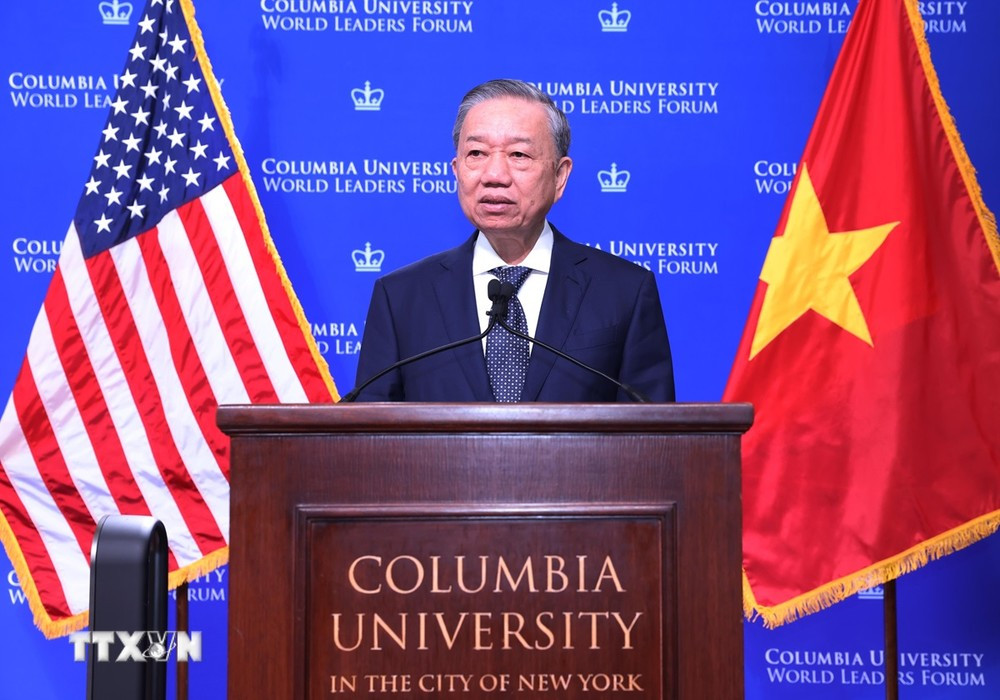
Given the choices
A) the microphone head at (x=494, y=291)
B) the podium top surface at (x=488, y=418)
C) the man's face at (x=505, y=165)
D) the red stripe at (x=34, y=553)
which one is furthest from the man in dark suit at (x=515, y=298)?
the red stripe at (x=34, y=553)

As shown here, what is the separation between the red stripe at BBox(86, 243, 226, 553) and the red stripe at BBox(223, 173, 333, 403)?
308mm

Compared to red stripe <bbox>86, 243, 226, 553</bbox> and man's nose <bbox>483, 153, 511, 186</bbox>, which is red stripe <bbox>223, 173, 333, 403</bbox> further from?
man's nose <bbox>483, 153, 511, 186</bbox>

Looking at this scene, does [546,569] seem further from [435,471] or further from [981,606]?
[981,606]

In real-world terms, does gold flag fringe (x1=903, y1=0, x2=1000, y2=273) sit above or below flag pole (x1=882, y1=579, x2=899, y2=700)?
above

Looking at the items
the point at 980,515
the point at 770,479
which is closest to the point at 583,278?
the point at 770,479

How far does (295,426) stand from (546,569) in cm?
32

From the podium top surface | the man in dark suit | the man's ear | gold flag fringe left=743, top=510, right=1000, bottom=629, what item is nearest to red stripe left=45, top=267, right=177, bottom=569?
the man in dark suit

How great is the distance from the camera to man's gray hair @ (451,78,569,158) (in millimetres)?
2025

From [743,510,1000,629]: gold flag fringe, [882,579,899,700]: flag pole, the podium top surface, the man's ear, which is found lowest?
[882,579,899,700]: flag pole

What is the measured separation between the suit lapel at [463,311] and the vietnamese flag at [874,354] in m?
0.94

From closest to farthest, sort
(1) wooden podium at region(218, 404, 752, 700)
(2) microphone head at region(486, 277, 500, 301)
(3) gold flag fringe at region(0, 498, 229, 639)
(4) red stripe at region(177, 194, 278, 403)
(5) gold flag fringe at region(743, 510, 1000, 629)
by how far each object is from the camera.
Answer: (1) wooden podium at region(218, 404, 752, 700) → (2) microphone head at region(486, 277, 500, 301) → (5) gold flag fringe at region(743, 510, 1000, 629) → (3) gold flag fringe at region(0, 498, 229, 639) → (4) red stripe at region(177, 194, 278, 403)

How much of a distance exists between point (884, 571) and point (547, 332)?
117 centimetres

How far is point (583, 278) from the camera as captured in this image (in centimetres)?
204

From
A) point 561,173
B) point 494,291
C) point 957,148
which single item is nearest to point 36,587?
point 561,173
